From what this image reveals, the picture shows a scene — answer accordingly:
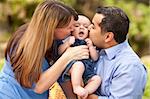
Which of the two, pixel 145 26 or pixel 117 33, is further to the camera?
pixel 145 26

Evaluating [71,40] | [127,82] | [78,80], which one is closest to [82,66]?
[78,80]

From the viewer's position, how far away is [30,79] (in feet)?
12.0

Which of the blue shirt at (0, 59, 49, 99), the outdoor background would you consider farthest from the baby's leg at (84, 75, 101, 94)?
the outdoor background

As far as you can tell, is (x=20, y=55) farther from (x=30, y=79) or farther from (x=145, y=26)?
(x=145, y=26)

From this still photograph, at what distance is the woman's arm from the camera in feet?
11.9

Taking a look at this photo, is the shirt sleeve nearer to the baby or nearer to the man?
the man

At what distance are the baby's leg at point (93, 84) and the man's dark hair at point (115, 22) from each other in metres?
0.31

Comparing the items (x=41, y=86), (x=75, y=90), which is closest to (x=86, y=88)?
(x=75, y=90)

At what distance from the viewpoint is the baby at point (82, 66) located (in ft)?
11.7

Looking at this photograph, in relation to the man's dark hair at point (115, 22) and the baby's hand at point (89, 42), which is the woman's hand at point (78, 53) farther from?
the man's dark hair at point (115, 22)

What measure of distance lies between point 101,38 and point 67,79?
0.37 metres

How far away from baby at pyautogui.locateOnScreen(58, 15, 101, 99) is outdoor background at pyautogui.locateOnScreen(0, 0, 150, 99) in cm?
705

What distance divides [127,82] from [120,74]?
7 cm

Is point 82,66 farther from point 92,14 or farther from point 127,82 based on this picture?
point 92,14
